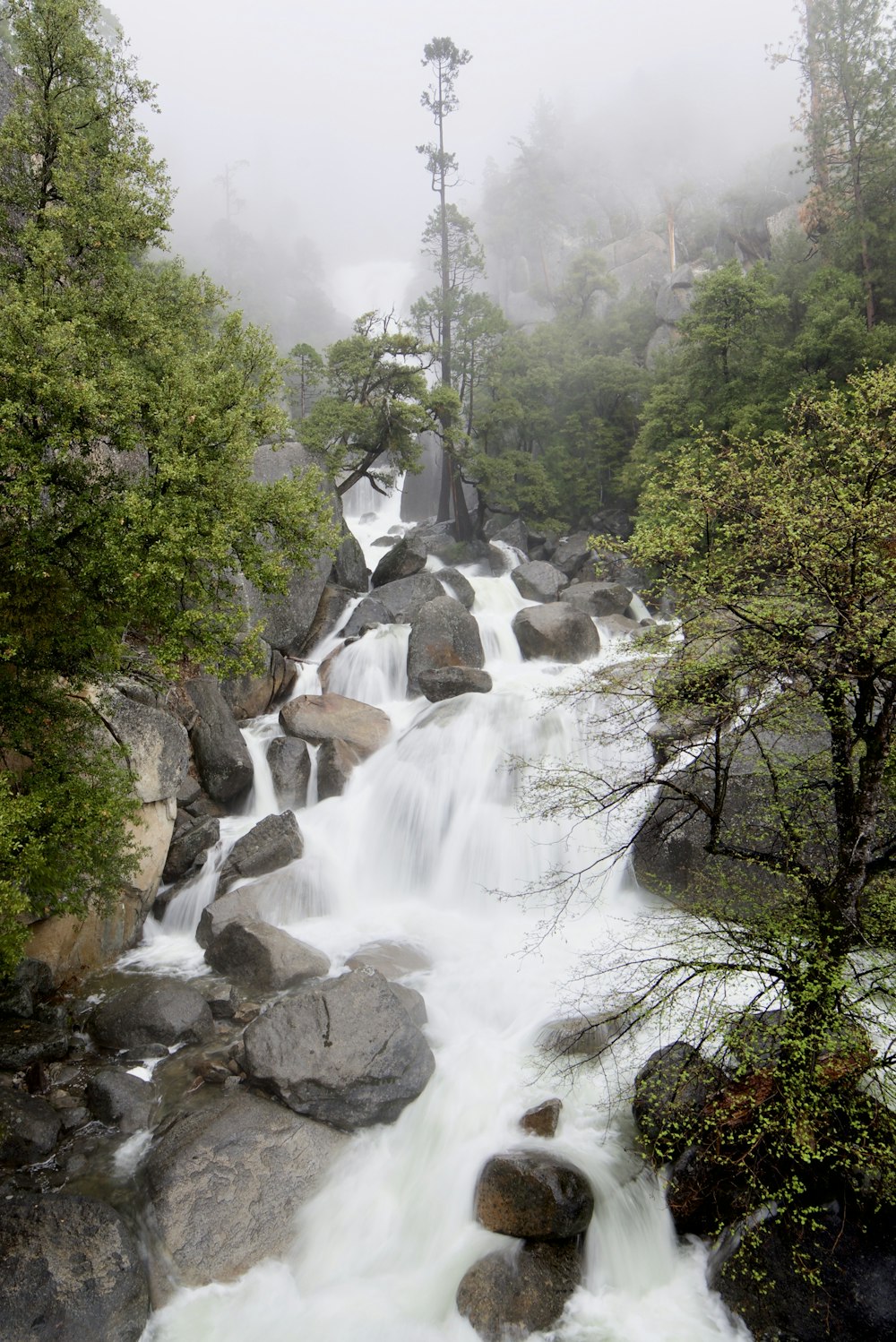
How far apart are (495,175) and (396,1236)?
82.1 meters

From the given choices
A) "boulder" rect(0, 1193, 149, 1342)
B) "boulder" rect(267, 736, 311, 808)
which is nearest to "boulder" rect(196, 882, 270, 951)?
"boulder" rect(267, 736, 311, 808)

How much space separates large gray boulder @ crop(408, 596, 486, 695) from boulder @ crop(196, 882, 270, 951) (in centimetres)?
852

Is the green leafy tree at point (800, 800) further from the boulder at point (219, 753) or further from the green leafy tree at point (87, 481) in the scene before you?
the boulder at point (219, 753)

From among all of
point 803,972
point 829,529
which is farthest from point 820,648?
point 803,972

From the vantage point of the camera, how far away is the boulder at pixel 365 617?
25.1 meters

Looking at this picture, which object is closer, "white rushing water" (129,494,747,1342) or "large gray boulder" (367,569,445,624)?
"white rushing water" (129,494,747,1342)

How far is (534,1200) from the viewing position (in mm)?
8352

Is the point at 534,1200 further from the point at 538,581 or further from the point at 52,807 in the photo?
the point at 538,581

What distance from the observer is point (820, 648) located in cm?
723

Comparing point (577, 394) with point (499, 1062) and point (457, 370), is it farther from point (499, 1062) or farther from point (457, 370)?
point (499, 1062)

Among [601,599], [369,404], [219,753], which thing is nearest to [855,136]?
[601,599]

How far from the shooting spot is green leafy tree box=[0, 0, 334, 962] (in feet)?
28.4

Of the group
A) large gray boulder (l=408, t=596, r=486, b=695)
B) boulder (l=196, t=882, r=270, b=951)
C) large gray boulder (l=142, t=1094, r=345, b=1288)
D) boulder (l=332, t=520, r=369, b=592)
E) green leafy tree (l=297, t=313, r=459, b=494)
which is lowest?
large gray boulder (l=142, t=1094, r=345, b=1288)

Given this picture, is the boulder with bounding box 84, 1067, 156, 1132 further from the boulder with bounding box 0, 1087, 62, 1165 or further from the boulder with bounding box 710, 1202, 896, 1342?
the boulder with bounding box 710, 1202, 896, 1342
